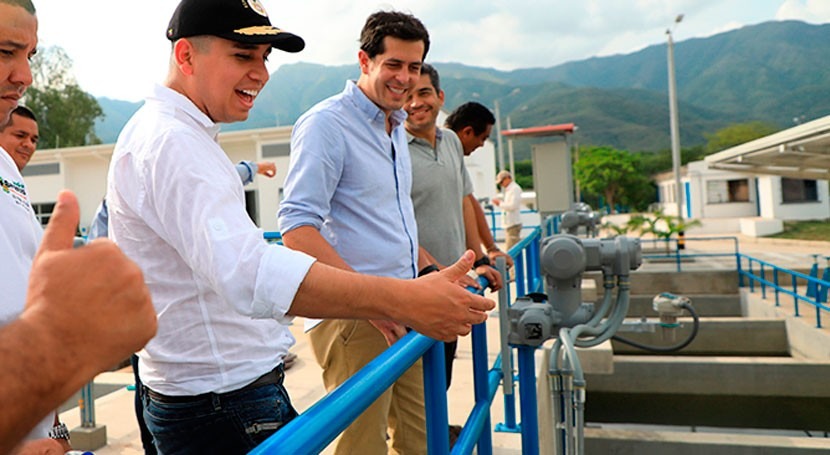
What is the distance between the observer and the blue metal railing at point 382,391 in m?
0.84

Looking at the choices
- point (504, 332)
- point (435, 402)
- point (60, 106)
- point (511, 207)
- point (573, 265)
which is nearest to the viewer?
point (435, 402)

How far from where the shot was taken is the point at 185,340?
4.17 feet

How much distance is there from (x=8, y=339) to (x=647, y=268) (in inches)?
620

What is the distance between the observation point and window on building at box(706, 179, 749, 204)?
33844mm

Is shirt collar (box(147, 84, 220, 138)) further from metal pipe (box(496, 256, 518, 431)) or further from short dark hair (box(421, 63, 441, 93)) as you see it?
short dark hair (box(421, 63, 441, 93))

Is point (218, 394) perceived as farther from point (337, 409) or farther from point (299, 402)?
point (299, 402)

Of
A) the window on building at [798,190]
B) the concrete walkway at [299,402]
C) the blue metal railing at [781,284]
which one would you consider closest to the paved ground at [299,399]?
the concrete walkway at [299,402]

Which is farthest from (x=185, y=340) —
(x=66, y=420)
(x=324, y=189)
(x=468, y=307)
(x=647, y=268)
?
(x=647, y=268)

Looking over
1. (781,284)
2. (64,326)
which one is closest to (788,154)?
(781,284)

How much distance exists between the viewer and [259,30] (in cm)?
129

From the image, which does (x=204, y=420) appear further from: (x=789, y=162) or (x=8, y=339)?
(x=789, y=162)

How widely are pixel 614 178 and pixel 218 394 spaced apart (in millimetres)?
68655

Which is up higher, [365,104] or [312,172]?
[365,104]

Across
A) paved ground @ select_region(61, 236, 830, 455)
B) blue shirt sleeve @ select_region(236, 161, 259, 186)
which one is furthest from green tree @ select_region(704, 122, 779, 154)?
blue shirt sleeve @ select_region(236, 161, 259, 186)
